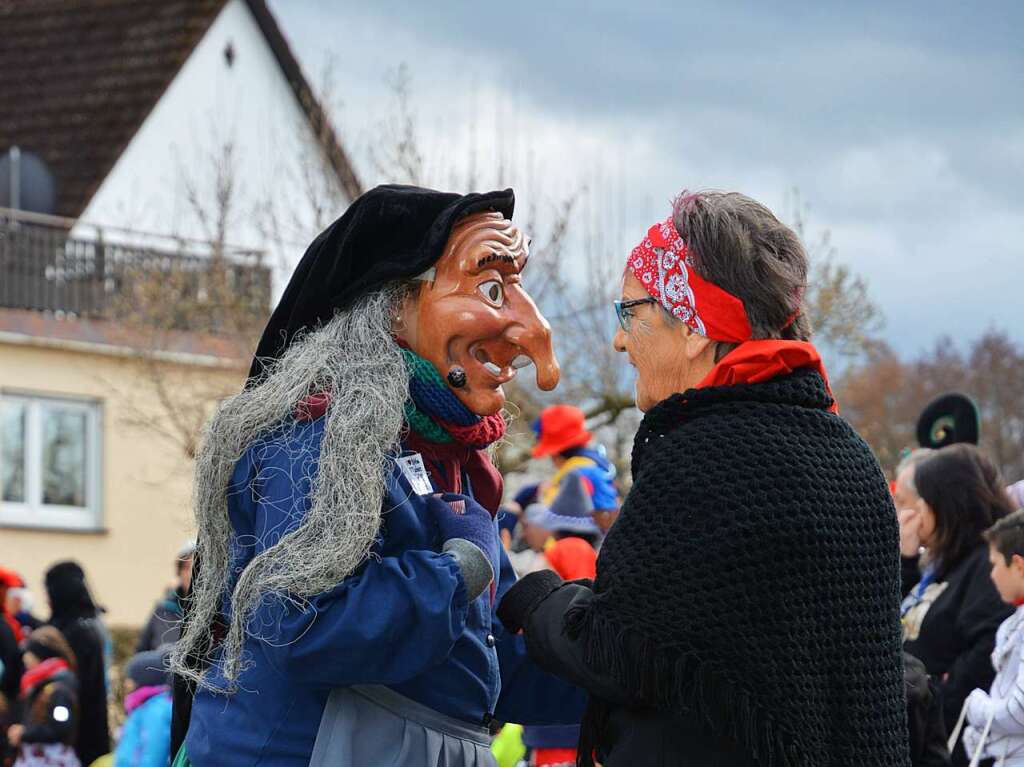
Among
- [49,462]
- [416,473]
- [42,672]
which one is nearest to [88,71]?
[49,462]

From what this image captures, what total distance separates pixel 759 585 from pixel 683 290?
0.61m

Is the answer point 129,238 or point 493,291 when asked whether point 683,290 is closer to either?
point 493,291

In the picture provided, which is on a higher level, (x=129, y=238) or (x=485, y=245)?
(x=129, y=238)

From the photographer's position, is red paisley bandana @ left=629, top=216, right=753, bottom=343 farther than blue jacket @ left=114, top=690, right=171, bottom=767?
No

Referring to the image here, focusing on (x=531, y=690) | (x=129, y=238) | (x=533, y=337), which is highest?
(x=129, y=238)

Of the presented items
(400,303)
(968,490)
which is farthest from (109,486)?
(400,303)

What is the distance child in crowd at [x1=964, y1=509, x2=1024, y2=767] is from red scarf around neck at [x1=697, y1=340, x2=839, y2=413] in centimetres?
228

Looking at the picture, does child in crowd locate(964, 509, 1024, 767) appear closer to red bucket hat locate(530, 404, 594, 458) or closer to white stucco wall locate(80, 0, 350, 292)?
red bucket hat locate(530, 404, 594, 458)

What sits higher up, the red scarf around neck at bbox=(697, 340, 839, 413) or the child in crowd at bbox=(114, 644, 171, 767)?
the red scarf around neck at bbox=(697, 340, 839, 413)

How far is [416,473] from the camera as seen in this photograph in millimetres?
3332

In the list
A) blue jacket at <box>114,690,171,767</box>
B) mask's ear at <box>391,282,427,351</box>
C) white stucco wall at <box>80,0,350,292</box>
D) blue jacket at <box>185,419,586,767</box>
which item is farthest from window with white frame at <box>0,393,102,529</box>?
blue jacket at <box>185,419,586,767</box>

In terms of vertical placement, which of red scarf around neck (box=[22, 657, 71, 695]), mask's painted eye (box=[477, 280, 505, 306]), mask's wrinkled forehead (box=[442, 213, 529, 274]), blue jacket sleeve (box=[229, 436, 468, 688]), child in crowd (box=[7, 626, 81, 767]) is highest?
mask's wrinkled forehead (box=[442, 213, 529, 274])

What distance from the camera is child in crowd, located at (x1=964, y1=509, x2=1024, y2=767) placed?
4.92m

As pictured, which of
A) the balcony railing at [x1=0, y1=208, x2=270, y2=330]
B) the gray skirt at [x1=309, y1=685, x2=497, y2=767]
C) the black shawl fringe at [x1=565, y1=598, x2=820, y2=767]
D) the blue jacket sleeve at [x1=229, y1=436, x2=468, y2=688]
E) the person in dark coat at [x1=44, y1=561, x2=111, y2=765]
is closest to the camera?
the black shawl fringe at [x1=565, y1=598, x2=820, y2=767]
